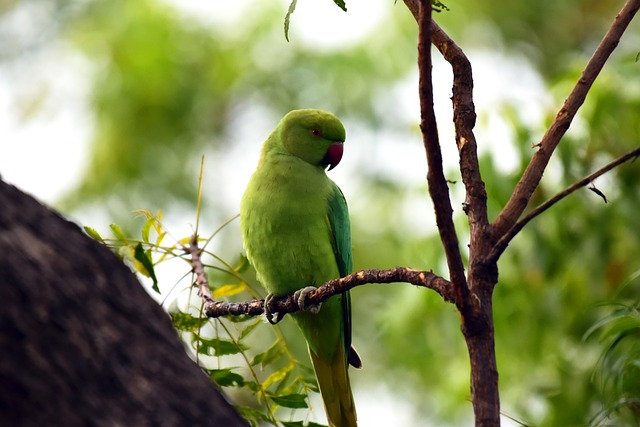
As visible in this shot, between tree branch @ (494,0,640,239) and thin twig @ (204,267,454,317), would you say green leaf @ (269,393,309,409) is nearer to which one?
thin twig @ (204,267,454,317)

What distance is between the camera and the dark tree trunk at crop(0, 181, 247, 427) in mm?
1384

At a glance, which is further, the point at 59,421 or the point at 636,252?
the point at 636,252

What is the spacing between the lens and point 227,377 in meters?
2.57

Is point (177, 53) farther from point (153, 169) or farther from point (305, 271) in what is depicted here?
point (305, 271)

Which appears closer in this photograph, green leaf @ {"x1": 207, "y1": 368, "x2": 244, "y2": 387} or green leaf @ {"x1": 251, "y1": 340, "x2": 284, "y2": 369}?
green leaf @ {"x1": 207, "y1": 368, "x2": 244, "y2": 387}

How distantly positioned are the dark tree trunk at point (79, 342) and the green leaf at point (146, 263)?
92 cm

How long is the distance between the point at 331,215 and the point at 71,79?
669cm

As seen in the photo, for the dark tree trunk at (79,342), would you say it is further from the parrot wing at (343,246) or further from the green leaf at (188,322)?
the parrot wing at (343,246)

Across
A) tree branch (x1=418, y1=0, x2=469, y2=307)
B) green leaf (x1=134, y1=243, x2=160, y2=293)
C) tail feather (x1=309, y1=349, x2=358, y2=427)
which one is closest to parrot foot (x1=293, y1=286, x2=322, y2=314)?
tail feather (x1=309, y1=349, x2=358, y2=427)

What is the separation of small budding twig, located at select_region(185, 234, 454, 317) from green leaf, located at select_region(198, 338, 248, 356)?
0.09 metres

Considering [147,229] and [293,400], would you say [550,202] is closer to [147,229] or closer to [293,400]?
[293,400]

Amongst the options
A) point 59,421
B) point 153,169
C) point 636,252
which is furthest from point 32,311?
point 153,169

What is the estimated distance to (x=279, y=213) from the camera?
3.30m

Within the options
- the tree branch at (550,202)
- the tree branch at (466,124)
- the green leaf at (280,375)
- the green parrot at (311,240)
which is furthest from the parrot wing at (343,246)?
the tree branch at (550,202)
